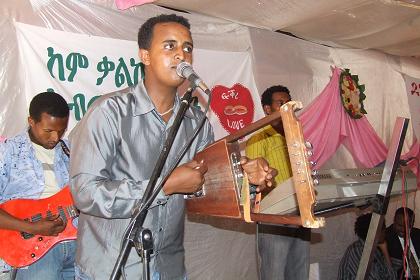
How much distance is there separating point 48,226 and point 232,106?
1.98m

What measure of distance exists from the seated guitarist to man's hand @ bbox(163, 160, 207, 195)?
4.63 feet

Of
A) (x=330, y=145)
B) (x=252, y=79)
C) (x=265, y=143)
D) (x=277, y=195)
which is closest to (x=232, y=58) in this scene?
(x=252, y=79)

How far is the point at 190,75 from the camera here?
5.11ft

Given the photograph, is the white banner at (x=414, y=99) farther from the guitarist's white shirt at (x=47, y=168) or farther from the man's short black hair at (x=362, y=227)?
the guitarist's white shirt at (x=47, y=168)

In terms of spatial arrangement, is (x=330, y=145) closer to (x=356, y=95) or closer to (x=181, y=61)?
(x=356, y=95)

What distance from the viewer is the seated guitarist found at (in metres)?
2.62

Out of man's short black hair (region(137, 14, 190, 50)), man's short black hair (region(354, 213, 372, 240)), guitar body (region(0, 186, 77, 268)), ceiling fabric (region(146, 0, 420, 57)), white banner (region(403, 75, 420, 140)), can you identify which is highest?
ceiling fabric (region(146, 0, 420, 57))

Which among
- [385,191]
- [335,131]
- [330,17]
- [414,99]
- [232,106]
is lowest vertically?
[385,191]

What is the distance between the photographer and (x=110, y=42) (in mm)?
3266

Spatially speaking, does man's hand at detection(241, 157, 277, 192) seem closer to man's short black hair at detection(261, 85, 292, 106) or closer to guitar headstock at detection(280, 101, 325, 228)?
guitar headstock at detection(280, 101, 325, 228)

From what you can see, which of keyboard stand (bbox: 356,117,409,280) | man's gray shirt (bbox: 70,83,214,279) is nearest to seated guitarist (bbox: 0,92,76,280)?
man's gray shirt (bbox: 70,83,214,279)

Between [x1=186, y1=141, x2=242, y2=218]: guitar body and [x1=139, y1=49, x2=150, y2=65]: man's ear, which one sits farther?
[x1=139, y1=49, x2=150, y2=65]: man's ear

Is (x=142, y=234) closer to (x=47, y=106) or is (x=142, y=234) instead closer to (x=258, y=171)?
(x=258, y=171)

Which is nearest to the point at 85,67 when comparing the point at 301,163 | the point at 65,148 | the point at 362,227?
the point at 65,148
